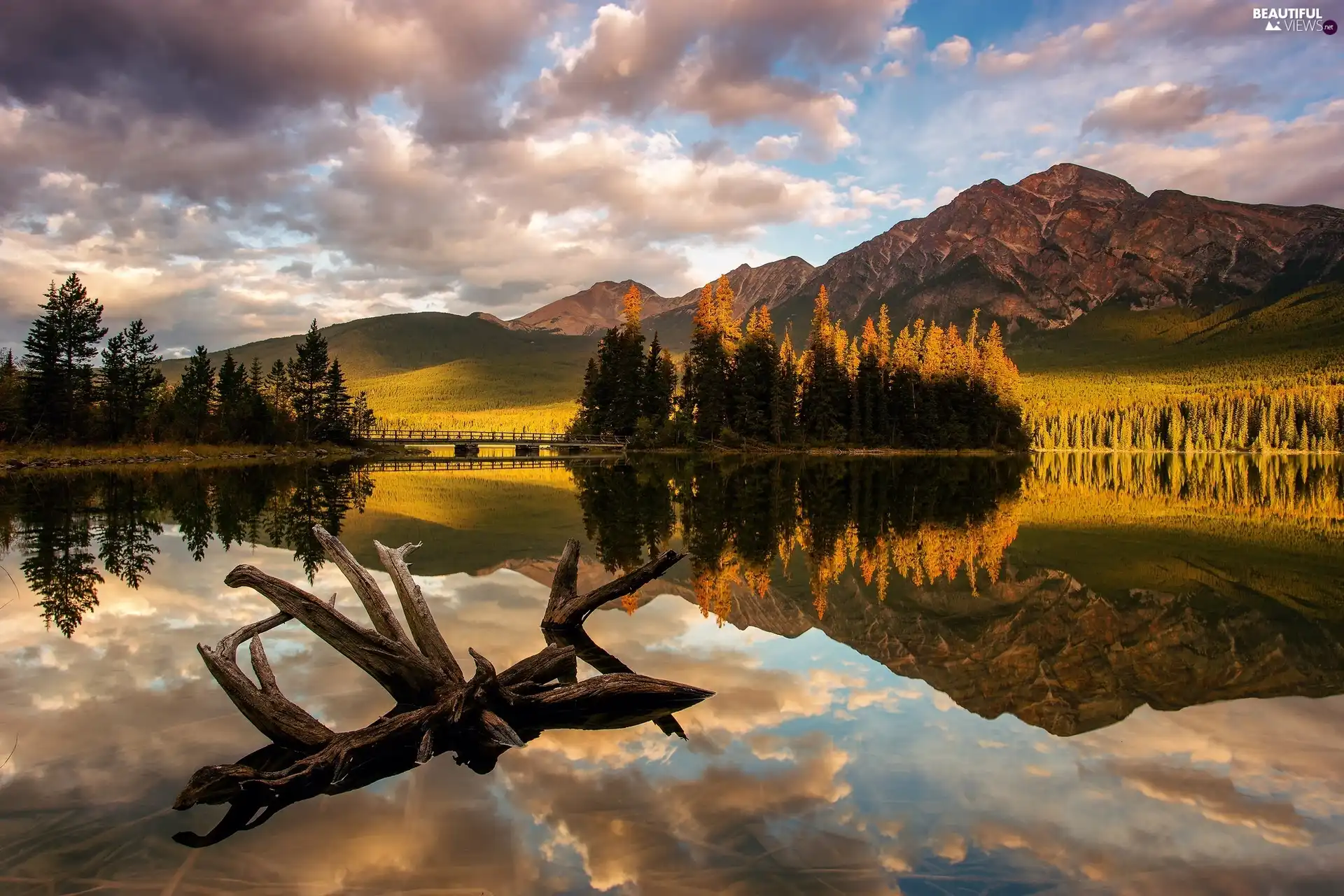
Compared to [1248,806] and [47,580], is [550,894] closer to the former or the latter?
[1248,806]

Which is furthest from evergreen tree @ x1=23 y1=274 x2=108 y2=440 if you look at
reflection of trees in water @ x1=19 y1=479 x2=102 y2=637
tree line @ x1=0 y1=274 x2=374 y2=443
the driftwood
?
the driftwood

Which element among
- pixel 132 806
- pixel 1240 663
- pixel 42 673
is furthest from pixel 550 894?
pixel 1240 663

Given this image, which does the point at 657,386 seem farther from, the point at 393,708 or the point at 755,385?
the point at 393,708

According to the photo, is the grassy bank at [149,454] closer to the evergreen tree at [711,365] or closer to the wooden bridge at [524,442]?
the wooden bridge at [524,442]

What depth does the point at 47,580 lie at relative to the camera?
1477 cm

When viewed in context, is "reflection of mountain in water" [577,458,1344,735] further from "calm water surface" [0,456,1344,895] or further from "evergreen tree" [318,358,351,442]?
"evergreen tree" [318,358,351,442]

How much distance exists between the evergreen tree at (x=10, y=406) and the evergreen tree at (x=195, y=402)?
450 inches

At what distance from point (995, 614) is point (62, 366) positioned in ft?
244

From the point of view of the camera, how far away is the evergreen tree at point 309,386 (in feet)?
269

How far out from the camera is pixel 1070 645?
11.1 meters

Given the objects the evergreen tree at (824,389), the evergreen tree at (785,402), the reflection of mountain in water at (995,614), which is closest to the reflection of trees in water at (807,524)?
the reflection of mountain in water at (995,614)

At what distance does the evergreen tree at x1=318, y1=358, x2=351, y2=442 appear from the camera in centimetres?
8350

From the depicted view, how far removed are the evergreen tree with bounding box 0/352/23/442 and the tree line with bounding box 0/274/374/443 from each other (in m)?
0.11

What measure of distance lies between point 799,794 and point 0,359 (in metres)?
98.3
